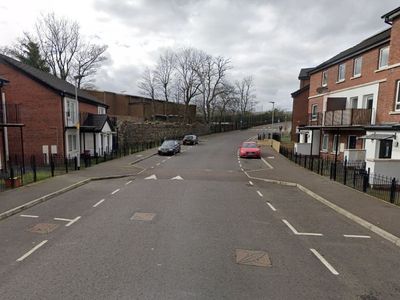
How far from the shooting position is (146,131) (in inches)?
1781

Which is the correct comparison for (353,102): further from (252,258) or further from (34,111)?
(34,111)

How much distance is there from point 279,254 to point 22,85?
80.2 feet

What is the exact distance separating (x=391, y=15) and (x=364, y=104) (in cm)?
695

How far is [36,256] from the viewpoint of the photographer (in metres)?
5.73

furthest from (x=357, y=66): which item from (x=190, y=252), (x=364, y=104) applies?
(x=190, y=252)

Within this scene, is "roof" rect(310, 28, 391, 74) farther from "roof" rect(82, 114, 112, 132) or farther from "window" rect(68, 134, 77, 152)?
"window" rect(68, 134, 77, 152)

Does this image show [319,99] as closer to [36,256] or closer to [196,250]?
[196,250]

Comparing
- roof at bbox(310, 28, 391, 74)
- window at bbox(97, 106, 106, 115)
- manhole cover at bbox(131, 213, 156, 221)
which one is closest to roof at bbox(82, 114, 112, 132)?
window at bbox(97, 106, 106, 115)

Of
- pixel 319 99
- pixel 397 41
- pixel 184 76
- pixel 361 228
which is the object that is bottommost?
pixel 361 228

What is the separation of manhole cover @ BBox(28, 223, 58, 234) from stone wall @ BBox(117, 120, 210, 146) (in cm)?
3048

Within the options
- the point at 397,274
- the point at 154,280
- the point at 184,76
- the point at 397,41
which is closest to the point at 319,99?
the point at 397,41

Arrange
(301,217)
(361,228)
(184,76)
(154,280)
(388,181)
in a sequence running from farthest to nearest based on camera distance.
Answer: (184,76) → (388,181) → (301,217) → (361,228) → (154,280)

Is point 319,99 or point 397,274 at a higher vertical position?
point 319,99

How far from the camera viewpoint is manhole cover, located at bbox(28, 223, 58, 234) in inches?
285
